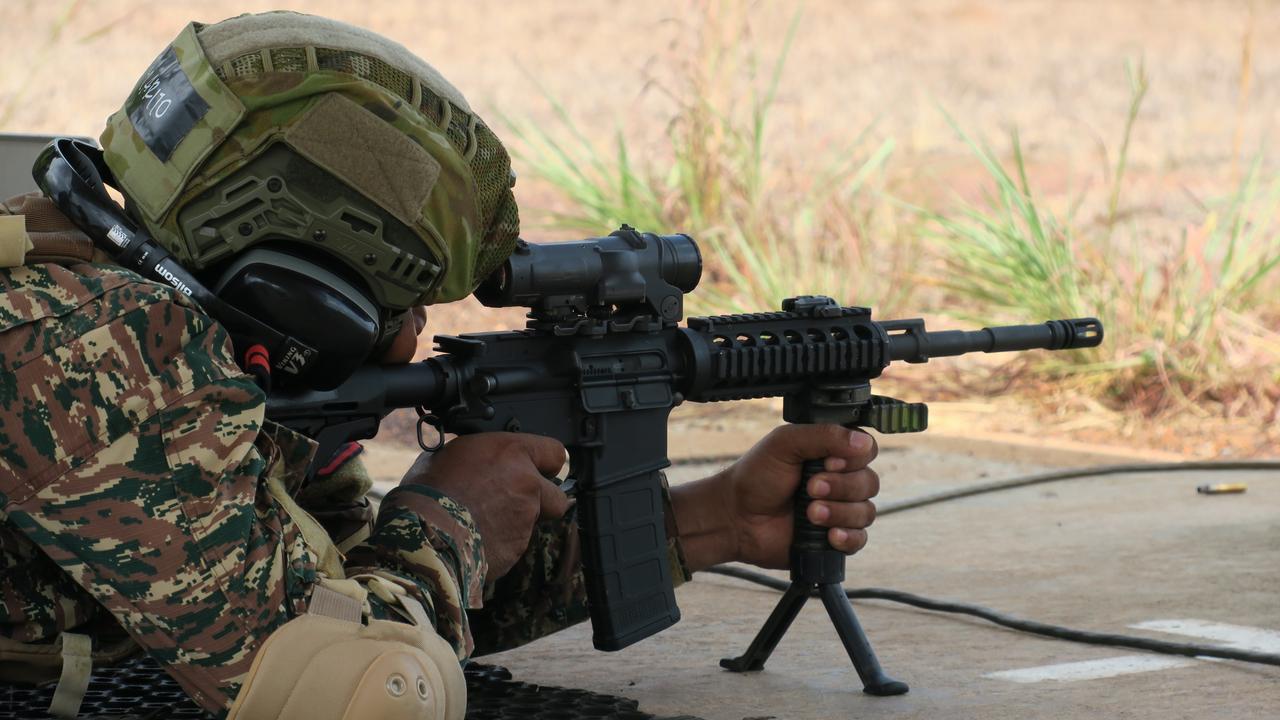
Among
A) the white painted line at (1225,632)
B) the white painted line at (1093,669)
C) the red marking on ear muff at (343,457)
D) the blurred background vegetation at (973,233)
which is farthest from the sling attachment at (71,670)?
the blurred background vegetation at (973,233)

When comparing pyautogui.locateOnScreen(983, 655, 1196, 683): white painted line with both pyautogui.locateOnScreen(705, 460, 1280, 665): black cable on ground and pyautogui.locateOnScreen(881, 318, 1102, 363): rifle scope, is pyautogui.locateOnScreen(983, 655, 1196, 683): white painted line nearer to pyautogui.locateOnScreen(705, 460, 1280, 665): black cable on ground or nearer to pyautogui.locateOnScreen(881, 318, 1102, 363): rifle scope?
pyautogui.locateOnScreen(705, 460, 1280, 665): black cable on ground

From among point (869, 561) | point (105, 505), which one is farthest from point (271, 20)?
point (869, 561)

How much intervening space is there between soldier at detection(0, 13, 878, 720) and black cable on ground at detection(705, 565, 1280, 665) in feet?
4.43

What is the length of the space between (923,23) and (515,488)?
71.4 feet

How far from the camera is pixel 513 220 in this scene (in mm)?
2346

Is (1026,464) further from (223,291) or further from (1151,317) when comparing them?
(223,291)

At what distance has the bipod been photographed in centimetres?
283

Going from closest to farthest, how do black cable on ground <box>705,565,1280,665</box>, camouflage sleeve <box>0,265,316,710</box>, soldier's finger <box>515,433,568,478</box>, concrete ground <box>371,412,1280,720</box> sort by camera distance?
camouflage sleeve <box>0,265,316,710</box> → soldier's finger <box>515,433,568,478</box> → concrete ground <box>371,412,1280,720</box> → black cable on ground <box>705,565,1280,665</box>

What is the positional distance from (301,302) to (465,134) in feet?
1.15

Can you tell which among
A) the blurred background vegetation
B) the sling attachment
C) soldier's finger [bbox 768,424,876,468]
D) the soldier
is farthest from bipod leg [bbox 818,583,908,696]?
the blurred background vegetation

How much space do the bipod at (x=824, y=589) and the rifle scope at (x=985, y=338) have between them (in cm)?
31

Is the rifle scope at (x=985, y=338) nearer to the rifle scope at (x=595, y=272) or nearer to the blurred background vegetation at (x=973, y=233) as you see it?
the rifle scope at (x=595, y=272)

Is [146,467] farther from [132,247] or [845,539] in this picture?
[845,539]

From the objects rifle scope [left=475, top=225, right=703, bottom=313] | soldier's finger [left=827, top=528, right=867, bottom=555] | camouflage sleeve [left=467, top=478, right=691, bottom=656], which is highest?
rifle scope [left=475, top=225, right=703, bottom=313]
